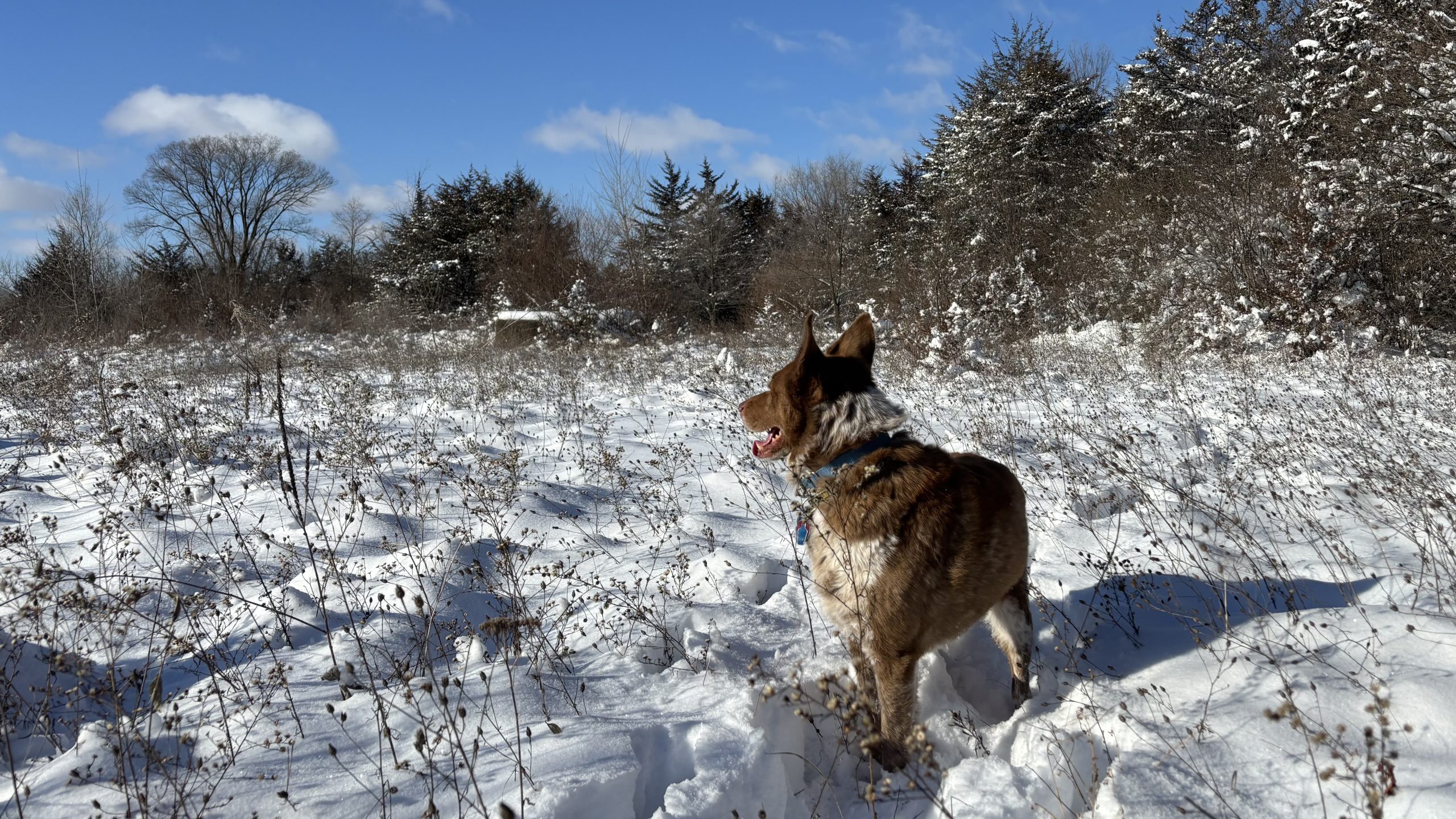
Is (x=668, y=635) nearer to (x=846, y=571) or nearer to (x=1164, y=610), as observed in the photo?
(x=846, y=571)

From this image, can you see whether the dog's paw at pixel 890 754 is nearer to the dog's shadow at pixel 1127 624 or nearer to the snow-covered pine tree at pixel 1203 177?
the dog's shadow at pixel 1127 624

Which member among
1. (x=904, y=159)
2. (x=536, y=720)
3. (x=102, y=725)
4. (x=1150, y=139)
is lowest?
(x=536, y=720)

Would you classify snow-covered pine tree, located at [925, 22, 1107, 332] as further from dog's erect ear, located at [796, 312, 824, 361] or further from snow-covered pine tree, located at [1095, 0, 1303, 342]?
dog's erect ear, located at [796, 312, 824, 361]

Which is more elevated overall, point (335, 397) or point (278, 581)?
point (335, 397)

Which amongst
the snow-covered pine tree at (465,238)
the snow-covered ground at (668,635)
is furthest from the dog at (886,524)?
the snow-covered pine tree at (465,238)

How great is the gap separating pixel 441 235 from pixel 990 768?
3491 centimetres

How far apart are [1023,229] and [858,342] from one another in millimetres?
22442

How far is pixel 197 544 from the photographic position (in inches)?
174

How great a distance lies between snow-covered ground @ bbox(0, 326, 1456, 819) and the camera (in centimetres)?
222

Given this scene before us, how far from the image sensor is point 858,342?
319 cm

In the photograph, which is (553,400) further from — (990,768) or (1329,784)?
(1329,784)

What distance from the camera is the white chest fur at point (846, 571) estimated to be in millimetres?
2650

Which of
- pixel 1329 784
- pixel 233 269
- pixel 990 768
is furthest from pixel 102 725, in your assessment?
pixel 233 269

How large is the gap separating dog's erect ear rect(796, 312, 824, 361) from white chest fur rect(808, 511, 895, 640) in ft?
2.19
